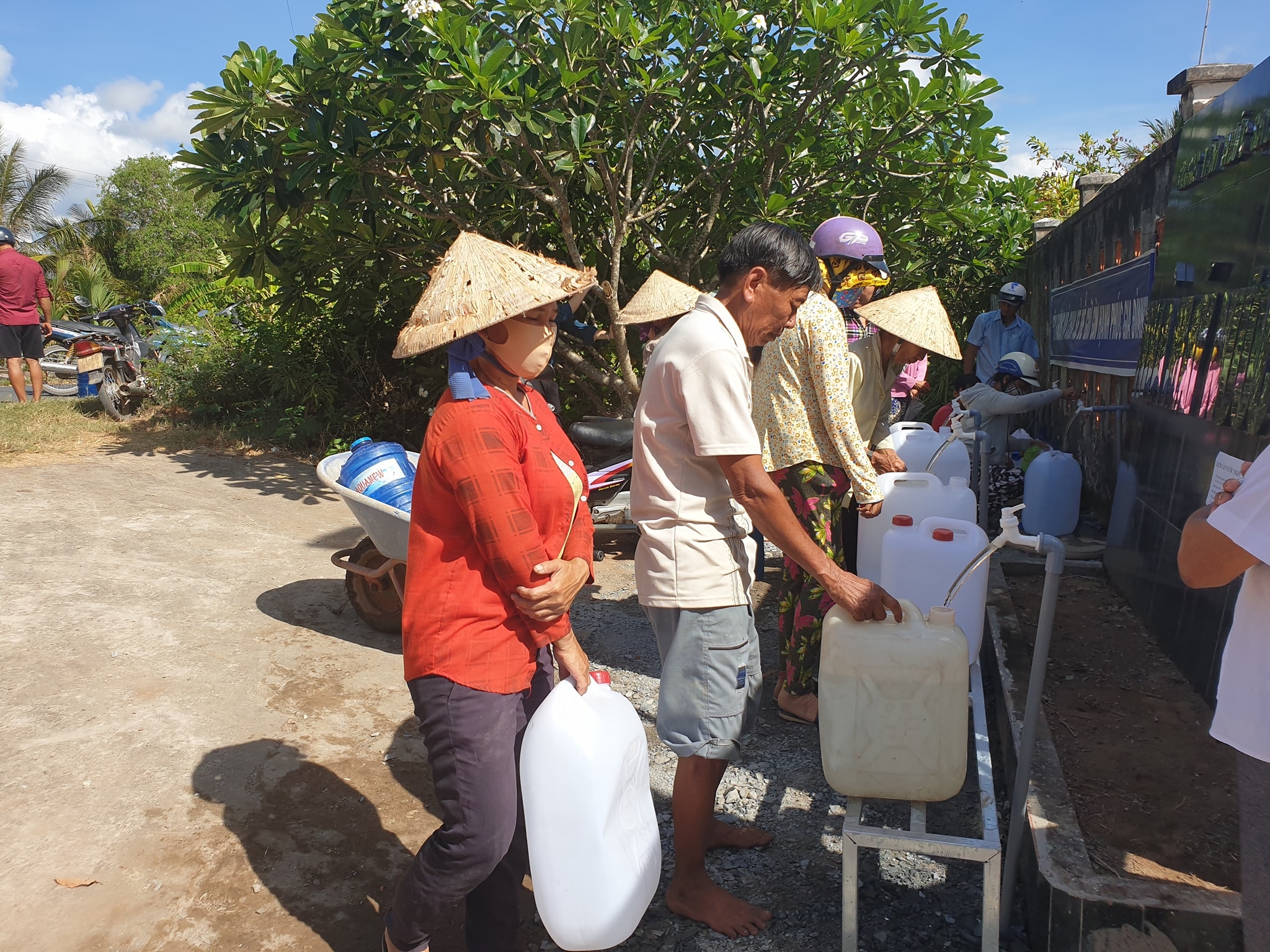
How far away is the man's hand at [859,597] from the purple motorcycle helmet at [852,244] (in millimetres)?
2001

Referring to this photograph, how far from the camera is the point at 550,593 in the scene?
79.4 inches

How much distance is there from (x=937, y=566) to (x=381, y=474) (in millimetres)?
2493

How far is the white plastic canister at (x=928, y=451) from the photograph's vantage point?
488 centimetres

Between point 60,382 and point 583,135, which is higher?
point 583,135

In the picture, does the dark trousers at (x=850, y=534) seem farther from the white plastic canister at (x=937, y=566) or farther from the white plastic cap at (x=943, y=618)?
the white plastic cap at (x=943, y=618)

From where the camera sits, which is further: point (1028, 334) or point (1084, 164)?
point (1084, 164)

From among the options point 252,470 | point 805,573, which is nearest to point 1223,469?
point 805,573

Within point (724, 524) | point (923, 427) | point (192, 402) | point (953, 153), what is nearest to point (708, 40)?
point (953, 153)

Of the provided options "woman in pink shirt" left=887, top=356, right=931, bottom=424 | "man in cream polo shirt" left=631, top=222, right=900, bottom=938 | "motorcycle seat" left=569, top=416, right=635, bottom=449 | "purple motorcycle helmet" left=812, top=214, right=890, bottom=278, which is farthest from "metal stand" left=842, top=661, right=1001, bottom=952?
"woman in pink shirt" left=887, top=356, right=931, bottom=424

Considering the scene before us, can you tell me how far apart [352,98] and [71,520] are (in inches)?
130

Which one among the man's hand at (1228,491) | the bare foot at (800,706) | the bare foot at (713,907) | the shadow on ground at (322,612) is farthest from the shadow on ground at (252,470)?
the man's hand at (1228,491)

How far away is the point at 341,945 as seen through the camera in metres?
2.47

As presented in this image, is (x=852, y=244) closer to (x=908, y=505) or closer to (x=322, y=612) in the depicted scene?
(x=908, y=505)

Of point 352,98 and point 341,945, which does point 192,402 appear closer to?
Result: point 352,98
